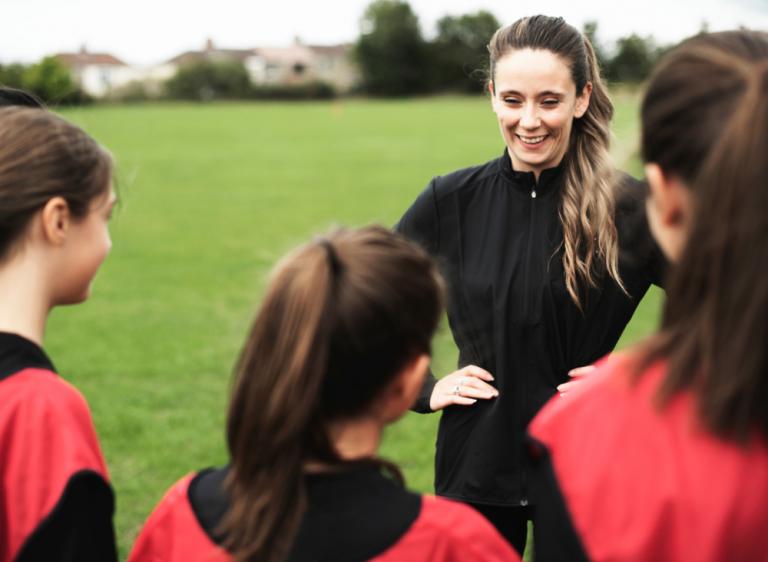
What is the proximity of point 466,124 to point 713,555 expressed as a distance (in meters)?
36.9

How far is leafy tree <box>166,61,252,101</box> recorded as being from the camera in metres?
75.2

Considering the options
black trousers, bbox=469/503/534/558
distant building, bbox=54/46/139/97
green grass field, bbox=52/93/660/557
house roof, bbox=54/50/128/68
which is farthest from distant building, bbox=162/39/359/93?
black trousers, bbox=469/503/534/558

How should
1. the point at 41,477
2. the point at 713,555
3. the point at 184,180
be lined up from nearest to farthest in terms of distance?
1. the point at 713,555
2. the point at 41,477
3. the point at 184,180

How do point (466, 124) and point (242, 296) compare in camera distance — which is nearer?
point (242, 296)

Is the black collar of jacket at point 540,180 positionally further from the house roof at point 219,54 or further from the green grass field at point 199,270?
the house roof at point 219,54

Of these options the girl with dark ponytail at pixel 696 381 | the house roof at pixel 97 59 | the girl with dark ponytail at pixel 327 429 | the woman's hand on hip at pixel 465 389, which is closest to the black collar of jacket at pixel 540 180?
the woman's hand on hip at pixel 465 389

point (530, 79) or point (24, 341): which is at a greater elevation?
point (530, 79)

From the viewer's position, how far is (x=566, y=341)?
9.96 ft

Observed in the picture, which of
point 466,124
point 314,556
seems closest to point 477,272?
point 314,556

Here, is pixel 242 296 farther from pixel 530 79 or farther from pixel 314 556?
pixel 314 556

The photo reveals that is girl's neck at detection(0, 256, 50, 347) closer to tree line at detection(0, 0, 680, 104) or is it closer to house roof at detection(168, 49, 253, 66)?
tree line at detection(0, 0, 680, 104)

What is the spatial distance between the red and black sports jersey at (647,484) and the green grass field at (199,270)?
57cm

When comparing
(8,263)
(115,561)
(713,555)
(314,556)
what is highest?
(8,263)

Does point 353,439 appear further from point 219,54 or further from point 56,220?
point 219,54
